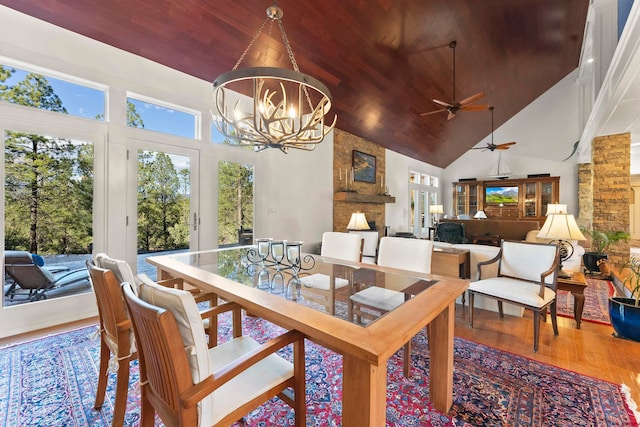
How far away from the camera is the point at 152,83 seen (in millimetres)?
3357

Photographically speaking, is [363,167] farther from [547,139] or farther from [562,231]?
[547,139]

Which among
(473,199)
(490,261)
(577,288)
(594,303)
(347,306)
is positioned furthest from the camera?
(473,199)

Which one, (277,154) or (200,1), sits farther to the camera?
(277,154)

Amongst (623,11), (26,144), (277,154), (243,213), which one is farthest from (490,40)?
(26,144)

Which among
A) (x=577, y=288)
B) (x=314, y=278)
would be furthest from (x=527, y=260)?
(x=314, y=278)

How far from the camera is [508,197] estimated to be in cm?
888

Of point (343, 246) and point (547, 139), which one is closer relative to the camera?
point (343, 246)

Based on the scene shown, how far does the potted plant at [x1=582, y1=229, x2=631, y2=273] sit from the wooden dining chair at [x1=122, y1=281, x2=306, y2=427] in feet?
20.4

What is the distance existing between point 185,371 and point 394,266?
1.89m

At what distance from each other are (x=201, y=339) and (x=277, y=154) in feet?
13.2

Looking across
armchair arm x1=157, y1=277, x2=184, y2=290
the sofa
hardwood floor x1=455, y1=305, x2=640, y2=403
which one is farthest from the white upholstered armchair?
the sofa

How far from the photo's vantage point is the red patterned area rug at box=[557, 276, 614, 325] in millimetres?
3025

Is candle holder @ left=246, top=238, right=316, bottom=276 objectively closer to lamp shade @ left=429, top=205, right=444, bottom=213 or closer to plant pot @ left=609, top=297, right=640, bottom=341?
plant pot @ left=609, top=297, right=640, bottom=341

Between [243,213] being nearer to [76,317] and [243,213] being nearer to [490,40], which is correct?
[76,317]
